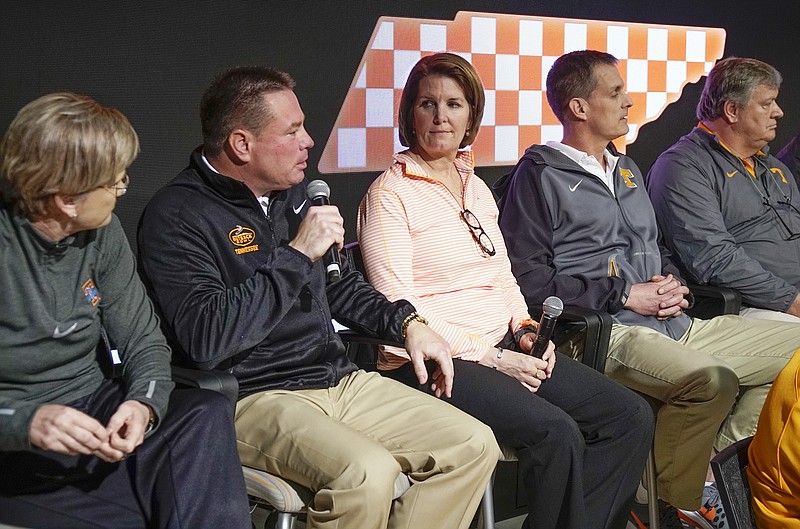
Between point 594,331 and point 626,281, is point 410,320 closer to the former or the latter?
point 594,331

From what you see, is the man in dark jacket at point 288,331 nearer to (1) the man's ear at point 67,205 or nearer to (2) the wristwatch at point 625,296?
(1) the man's ear at point 67,205

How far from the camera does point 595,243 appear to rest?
302 cm

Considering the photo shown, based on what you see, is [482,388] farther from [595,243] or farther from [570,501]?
[595,243]

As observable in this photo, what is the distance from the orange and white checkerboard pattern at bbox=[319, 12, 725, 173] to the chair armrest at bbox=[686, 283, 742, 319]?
879mm

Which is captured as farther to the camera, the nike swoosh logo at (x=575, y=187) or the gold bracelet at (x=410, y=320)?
the nike swoosh logo at (x=575, y=187)

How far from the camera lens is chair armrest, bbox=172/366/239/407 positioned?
194 cm

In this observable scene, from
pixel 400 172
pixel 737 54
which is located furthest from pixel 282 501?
pixel 737 54

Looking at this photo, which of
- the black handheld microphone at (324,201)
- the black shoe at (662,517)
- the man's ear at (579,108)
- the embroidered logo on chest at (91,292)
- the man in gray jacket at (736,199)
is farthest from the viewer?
the man in gray jacket at (736,199)

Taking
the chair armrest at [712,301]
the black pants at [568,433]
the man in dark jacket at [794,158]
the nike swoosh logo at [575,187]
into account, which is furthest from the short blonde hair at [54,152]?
the man in dark jacket at [794,158]

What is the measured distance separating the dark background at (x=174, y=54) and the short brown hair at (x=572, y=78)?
0.43m

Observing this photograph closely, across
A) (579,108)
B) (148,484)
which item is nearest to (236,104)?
(148,484)

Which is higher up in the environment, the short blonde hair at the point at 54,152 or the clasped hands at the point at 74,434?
the short blonde hair at the point at 54,152

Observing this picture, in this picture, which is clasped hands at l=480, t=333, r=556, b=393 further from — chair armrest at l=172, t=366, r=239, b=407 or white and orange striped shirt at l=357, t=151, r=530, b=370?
chair armrest at l=172, t=366, r=239, b=407

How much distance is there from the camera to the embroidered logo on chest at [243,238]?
2211 mm
